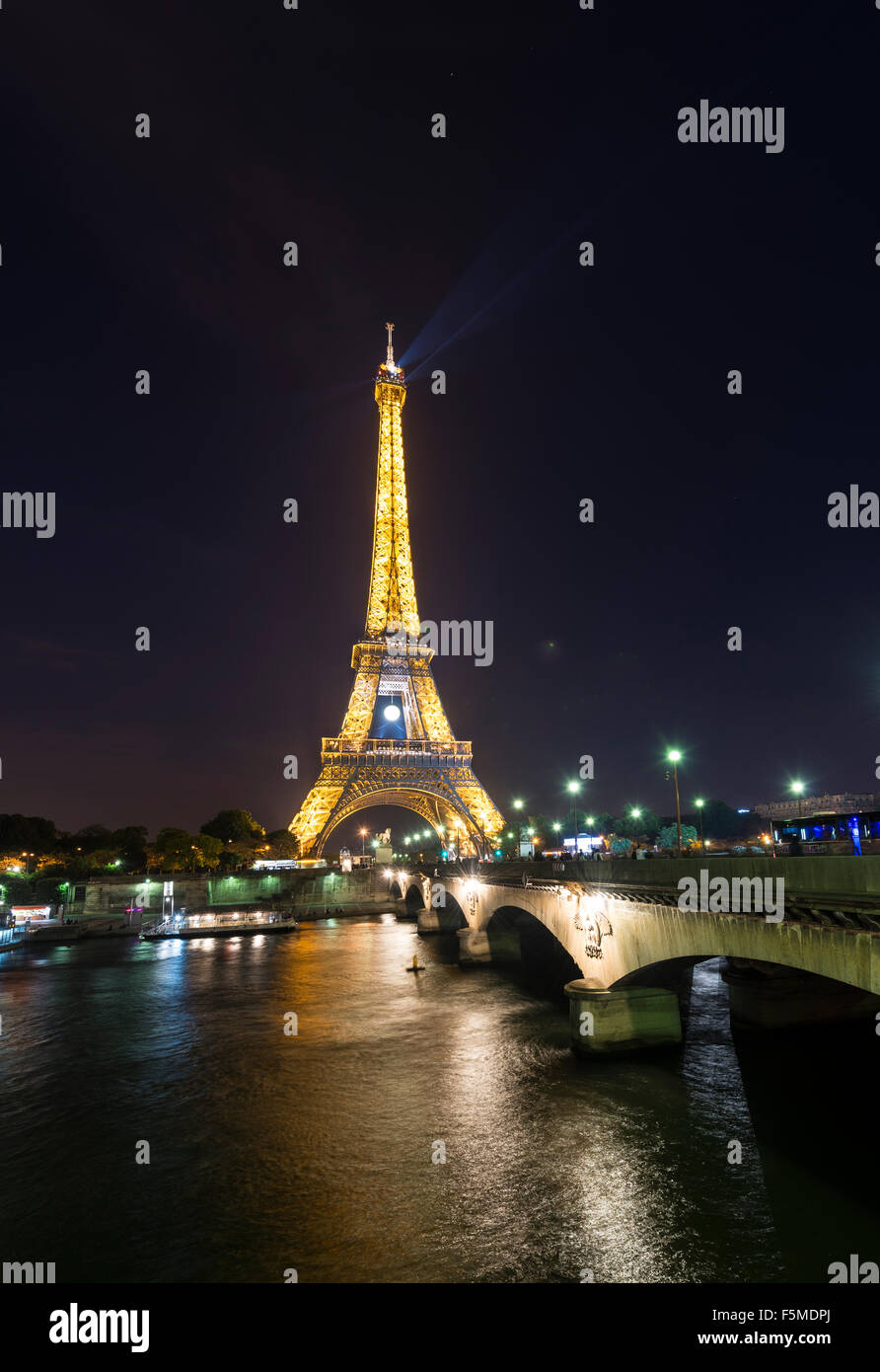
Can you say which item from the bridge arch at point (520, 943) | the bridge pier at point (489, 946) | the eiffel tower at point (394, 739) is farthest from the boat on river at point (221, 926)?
the bridge pier at point (489, 946)

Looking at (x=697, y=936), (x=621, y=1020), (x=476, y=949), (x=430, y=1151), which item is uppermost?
(x=697, y=936)

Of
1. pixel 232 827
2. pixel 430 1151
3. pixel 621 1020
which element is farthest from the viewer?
pixel 232 827

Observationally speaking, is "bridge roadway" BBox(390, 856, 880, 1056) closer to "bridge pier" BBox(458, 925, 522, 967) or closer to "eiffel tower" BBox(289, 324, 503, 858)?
"bridge pier" BBox(458, 925, 522, 967)

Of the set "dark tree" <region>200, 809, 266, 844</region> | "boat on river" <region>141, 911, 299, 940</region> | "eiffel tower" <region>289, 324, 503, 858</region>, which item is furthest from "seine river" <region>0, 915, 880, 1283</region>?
"dark tree" <region>200, 809, 266, 844</region>

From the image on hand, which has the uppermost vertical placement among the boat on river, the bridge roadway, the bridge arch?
the bridge roadway

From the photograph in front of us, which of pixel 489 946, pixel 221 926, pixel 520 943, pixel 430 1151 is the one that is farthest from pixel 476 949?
pixel 221 926

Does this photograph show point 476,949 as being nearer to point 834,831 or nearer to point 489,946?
point 489,946
